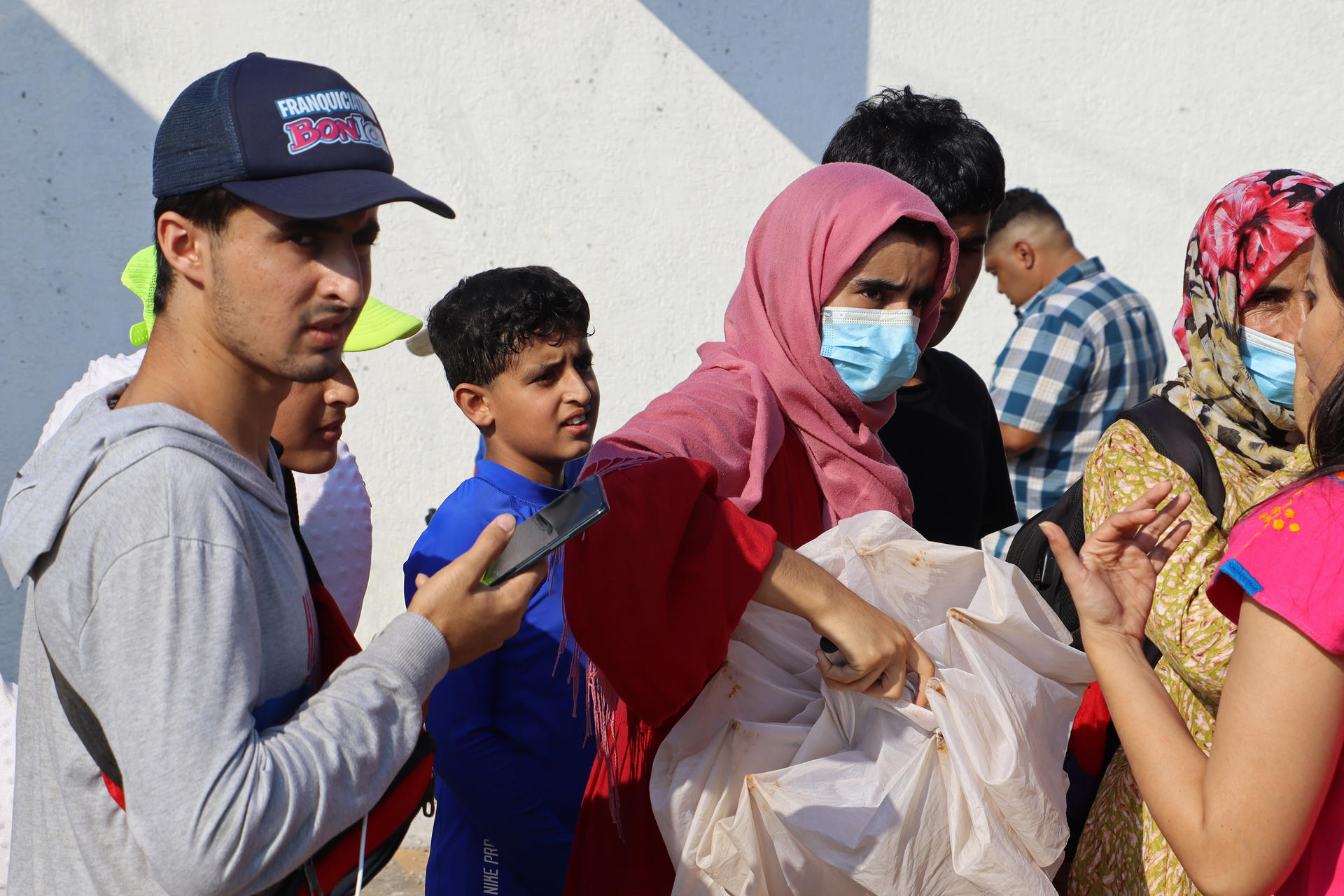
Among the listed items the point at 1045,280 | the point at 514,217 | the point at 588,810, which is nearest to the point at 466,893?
the point at 588,810

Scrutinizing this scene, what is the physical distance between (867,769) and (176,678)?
960mm

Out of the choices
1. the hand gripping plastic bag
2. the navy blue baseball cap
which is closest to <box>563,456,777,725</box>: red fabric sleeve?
the hand gripping plastic bag

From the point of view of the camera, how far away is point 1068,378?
377 centimetres

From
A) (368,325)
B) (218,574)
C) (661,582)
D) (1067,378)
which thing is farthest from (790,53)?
(218,574)

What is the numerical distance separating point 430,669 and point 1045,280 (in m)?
3.66

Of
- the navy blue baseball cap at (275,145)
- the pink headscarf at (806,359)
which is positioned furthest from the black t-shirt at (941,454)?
the navy blue baseball cap at (275,145)

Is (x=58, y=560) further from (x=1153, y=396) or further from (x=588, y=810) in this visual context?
(x=1153, y=396)

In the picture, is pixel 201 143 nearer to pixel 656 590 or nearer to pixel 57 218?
pixel 656 590

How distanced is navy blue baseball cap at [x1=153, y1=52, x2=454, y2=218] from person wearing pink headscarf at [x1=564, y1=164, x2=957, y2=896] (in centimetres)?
53

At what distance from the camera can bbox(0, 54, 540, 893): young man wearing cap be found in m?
1.05

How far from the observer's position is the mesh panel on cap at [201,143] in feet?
3.99

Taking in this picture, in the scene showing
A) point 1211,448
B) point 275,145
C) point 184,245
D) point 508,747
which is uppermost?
point 275,145

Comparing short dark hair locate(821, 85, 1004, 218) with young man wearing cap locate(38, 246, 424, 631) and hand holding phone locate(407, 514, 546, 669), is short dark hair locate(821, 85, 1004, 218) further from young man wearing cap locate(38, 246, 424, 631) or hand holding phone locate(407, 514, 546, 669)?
hand holding phone locate(407, 514, 546, 669)

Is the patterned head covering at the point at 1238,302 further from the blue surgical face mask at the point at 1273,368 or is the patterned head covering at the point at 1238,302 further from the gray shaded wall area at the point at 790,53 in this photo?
the gray shaded wall area at the point at 790,53
